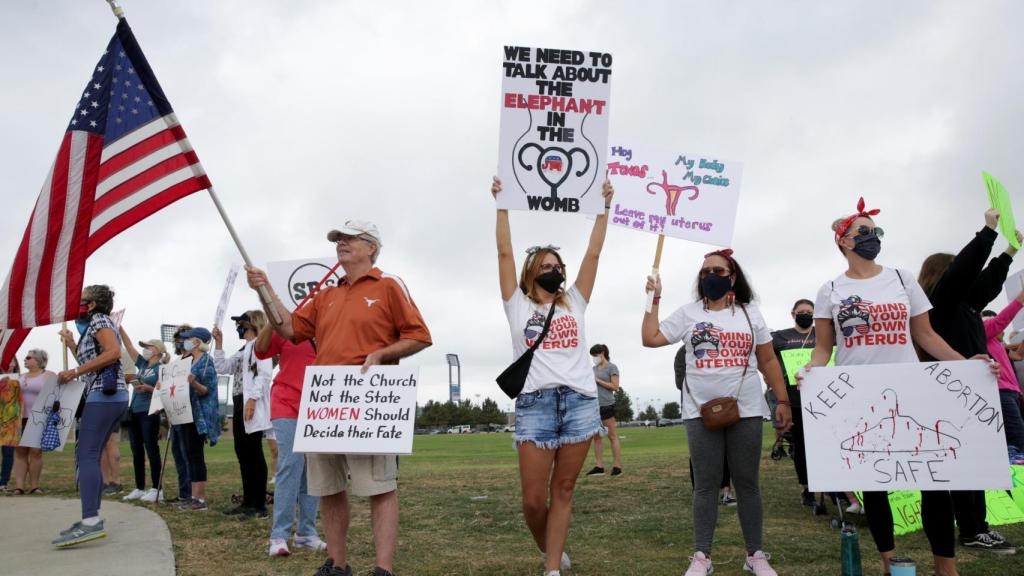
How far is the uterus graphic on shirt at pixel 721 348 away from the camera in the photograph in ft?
16.5

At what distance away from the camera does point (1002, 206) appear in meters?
5.09

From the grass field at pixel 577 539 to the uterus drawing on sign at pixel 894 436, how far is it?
112 centimetres

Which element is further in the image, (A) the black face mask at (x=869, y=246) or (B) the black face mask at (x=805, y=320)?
(B) the black face mask at (x=805, y=320)

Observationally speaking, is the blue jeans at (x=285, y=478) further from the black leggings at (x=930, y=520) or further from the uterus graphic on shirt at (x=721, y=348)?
the black leggings at (x=930, y=520)

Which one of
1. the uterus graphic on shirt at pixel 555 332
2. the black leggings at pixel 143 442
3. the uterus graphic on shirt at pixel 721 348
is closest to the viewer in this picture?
the uterus graphic on shirt at pixel 555 332

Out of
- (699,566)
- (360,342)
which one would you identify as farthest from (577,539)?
(360,342)

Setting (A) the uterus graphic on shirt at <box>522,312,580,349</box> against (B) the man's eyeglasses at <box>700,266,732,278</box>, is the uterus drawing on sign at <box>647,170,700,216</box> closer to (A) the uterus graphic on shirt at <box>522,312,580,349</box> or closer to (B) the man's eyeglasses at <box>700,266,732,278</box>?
(B) the man's eyeglasses at <box>700,266,732,278</box>

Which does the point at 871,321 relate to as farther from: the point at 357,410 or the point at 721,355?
the point at 357,410

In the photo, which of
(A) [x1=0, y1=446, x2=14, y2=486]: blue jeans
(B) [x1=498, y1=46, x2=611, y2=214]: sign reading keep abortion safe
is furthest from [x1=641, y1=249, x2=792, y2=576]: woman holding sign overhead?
(A) [x1=0, y1=446, x2=14, y2=486]: blue jeans

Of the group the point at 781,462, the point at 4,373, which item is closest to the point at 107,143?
the point at 4,373

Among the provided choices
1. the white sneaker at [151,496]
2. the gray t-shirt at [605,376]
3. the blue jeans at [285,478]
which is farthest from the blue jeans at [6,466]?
the gray t-shirt at [605,376]

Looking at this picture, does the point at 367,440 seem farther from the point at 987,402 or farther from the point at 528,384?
the point at 987,402

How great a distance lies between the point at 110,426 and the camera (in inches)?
257

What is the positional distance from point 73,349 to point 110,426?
36.2 inches
